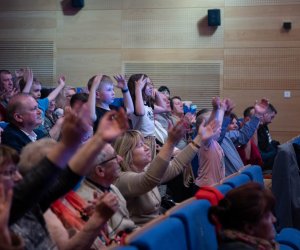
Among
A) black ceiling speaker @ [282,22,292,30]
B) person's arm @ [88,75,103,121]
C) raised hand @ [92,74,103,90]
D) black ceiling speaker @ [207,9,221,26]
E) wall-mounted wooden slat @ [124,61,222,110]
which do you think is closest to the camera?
person's arm @ [88,75,103,121]

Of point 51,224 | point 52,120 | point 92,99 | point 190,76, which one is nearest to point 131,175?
point 51,224

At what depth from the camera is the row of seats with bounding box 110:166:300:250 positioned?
1.74m

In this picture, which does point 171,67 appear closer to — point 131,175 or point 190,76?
point 190,76

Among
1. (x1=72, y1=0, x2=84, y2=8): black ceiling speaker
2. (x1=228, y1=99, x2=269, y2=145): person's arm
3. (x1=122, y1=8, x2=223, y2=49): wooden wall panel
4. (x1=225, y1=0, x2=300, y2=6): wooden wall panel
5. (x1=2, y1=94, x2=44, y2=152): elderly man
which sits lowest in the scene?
(x1=228, y1=99, x2=269, y2=145): person's arm

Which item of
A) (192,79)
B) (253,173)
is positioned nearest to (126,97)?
(253,173)

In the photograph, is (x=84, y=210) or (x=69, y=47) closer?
Answer: (x=84, y=210)

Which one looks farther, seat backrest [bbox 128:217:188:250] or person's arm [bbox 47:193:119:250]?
person's arm [bbox 47:193:119:250]

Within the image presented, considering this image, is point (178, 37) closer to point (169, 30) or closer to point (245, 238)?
point (169, 30)

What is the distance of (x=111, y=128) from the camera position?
1685 millimetres

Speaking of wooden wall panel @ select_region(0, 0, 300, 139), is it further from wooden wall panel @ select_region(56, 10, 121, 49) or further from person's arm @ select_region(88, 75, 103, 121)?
person's arm @ select_region(88, 75, 103, 121)

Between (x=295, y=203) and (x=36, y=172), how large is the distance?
114 inches

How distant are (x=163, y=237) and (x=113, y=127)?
432 mm

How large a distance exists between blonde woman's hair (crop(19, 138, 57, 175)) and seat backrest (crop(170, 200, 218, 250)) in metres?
0.56

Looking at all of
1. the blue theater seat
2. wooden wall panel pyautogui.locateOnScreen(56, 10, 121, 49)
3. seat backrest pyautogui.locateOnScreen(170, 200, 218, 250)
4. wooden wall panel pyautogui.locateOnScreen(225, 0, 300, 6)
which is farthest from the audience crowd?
wooden wall panel pyautogui.locateOnScreen(225, 0, 300, 6)
